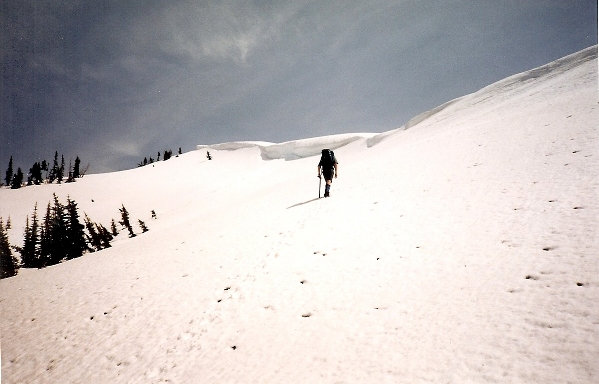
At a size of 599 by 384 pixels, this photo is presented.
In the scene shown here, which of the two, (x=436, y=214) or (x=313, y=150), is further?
(x=313, y=150)

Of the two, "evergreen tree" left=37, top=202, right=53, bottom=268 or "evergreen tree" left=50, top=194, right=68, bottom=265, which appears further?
"evergreen tree" left=50, top=194, right=68, bottom=265

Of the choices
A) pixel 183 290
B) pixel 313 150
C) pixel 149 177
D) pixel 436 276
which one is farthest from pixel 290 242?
pixel 149 177

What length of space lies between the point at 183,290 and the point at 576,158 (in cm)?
1394

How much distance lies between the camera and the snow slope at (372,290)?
11.7ft

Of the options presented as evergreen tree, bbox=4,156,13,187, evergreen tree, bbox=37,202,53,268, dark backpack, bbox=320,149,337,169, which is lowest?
evergreen tree, bbox=37,202,53,268

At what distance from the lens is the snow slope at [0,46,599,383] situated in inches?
141

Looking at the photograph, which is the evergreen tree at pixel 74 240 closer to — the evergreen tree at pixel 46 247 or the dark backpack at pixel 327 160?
the evergreen tree at pixel 46 247

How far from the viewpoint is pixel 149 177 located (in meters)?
49.3

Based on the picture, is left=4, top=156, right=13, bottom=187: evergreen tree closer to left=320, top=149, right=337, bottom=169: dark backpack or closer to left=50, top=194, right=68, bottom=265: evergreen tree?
left=50, top=194, right=68, bottom=265: evergreen tree

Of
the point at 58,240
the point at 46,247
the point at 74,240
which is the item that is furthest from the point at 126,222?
the point at 46,247

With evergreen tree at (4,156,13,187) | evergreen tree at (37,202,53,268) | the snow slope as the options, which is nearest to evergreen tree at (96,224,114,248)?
evergreen tree at (37,202,53,268)

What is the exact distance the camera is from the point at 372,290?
5.30 meters

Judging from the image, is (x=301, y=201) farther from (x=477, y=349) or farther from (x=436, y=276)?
(x=477, y=349)

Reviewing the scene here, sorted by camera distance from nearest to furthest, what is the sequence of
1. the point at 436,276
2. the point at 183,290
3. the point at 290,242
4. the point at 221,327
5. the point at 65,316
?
1. the point at 436,276
2. the point at 221,327
3. the point at 183,290
4. the point at 65,316
5. the point at 290,242
